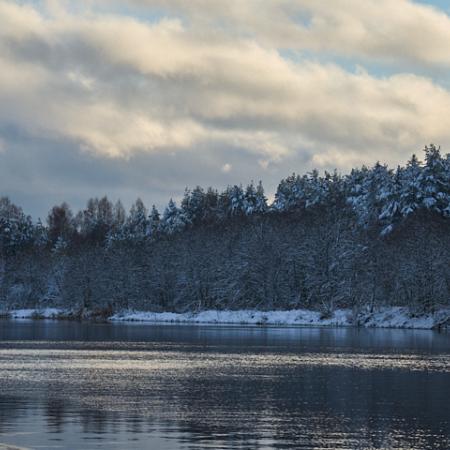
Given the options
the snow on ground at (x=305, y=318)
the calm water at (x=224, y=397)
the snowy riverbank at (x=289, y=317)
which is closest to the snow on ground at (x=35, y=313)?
the snowy riverbank at (x=289, y=317)

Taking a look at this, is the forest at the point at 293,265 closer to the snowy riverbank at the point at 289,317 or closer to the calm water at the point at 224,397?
the snowy riverbank at the point at 289,317

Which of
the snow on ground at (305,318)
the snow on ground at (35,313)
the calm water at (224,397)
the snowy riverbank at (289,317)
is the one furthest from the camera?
the snow on ground at (35,313)

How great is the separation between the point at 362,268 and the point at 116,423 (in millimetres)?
101066

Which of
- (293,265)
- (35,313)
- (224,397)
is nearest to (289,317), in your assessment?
(293,265)

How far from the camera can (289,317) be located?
138 meters

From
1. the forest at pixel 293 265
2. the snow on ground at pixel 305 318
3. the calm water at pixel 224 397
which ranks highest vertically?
the forest at pixel 293 265

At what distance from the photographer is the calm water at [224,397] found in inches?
1244

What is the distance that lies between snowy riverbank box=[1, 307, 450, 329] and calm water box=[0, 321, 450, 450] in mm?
44178

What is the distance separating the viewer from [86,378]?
51438 millimetres

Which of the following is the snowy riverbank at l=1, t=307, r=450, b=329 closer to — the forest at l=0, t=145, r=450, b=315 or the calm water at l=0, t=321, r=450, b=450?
the forest at l=0, t=145, r=450, b=315

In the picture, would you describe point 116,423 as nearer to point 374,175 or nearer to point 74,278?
point 74,278

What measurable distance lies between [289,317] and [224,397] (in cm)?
9522

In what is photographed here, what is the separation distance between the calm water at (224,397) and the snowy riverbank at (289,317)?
4418 cm

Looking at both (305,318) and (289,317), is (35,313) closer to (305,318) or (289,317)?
(289,317)
